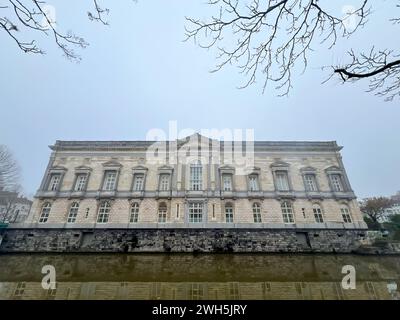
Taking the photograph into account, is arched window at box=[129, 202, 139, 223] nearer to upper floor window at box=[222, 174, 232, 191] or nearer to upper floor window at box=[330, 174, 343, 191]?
upper floor window at box=[222, 174, 232, 191]

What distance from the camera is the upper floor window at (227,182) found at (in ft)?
62.1

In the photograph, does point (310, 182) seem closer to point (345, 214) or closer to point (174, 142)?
point (345, 214)

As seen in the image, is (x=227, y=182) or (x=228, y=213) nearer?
(x=228, y=213)

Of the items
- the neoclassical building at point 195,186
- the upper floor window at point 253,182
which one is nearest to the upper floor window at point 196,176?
the neoclassical building at point 195,186

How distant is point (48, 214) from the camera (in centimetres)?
1731

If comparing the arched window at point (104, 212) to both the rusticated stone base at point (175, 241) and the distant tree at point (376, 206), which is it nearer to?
the rusticated stone base at point (175, 241)

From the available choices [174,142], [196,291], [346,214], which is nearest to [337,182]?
[346,214]

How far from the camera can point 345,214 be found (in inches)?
697

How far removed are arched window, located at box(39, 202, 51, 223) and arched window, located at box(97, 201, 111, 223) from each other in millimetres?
4381

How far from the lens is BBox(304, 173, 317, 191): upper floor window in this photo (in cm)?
1887

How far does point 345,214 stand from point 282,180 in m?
5.87

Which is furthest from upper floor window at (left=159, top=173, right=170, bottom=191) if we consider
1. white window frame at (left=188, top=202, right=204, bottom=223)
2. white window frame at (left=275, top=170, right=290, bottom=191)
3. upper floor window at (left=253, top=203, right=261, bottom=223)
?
white window frame at (left=275, top=170, right=290, bottom=191)

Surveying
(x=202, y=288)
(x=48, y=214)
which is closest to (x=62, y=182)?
(x=48, y=214)

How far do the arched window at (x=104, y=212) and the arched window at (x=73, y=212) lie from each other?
201 centimetres
